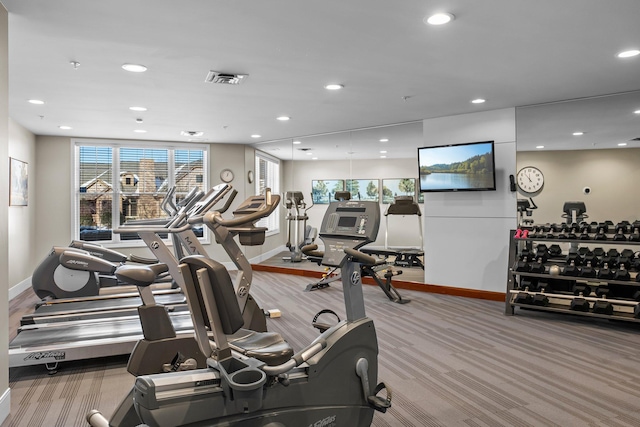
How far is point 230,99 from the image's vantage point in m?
4.98

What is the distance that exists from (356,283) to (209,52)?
2225 mm

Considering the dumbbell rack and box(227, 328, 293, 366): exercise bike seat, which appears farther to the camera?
the dumbbell rack

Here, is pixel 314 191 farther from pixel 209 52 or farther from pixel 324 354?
pixel 324 354

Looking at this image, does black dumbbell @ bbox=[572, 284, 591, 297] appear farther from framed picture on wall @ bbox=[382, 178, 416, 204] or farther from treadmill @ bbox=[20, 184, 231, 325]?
treadmill @ bbox=[20, 184, 231, 325]

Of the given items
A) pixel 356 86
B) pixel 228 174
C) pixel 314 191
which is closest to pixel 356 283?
pixel 356 86

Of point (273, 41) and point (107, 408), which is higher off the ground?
point (273, 41)

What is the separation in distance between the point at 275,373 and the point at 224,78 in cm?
297

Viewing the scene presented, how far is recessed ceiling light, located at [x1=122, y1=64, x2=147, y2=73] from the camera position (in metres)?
3.75

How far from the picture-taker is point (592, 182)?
198 inches

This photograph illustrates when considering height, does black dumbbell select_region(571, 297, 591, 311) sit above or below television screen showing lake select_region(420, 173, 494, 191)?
below

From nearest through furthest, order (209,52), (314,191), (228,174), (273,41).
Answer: (273,41)
(209,52)
(314,191)
(228,174)

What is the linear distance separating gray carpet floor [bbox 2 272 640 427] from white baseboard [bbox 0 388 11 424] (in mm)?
45

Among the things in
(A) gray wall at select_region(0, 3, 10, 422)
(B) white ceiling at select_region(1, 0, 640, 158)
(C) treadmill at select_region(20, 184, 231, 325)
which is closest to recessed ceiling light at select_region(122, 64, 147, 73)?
(B) white ceiling at select_region(1, 0, 640, 158)

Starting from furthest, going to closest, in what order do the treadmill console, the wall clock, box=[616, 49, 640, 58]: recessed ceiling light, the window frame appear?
1. the wall clock
2. the window frame
3. box=[616, 49, 640, 58]: recessed ceiling light
4. the treadmill console
